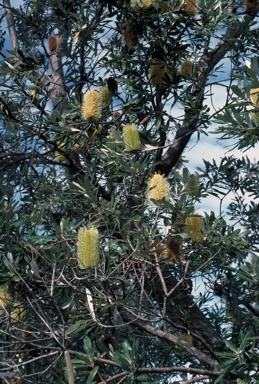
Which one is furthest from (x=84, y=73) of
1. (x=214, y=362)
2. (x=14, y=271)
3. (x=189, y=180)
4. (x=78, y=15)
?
(x=214, y=362)

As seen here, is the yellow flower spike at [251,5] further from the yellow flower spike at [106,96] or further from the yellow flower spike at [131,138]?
the yellow flower spike at [131,138]

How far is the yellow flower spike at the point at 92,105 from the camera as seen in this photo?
170 cm

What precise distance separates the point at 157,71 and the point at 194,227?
66 centimetres

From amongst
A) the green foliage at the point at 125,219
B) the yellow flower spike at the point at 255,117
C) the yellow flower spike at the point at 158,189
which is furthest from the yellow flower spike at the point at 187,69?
the yellow flower spike at the point at 255,117

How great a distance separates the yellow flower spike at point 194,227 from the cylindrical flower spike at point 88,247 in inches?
14.6

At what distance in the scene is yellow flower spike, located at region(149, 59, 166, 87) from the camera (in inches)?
75.6

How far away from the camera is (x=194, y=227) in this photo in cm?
150

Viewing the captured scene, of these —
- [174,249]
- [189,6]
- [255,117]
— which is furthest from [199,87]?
[255,117]

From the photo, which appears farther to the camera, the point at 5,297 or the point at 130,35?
the point at 130,35

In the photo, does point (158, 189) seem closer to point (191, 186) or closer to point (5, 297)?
point (191, 186)

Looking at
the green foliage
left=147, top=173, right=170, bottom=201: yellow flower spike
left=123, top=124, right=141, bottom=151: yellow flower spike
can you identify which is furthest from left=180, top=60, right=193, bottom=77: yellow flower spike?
left=147, top=173, right=170, bottom=201: yellow flower spike

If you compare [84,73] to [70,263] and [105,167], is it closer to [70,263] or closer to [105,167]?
[105,167]

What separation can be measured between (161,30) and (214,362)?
112 centimetres

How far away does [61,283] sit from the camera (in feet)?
5.31
